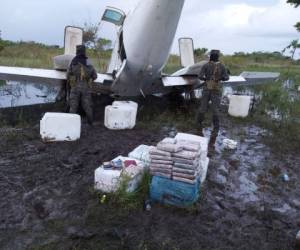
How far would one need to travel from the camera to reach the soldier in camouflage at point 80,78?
7.65 m

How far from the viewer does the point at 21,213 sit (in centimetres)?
409

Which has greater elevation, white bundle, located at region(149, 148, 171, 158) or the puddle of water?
white bundle, located at region(149, 148, 171, 158)

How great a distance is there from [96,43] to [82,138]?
11.8 metres

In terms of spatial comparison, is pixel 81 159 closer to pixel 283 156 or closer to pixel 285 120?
pixel 283 156

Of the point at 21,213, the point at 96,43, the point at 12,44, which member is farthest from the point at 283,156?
the point at 12,44

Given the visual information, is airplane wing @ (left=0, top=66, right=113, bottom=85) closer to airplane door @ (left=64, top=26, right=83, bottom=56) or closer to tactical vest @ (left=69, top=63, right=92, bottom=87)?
tactical vest @ (left=69, top=63, right=92, bottom=87)

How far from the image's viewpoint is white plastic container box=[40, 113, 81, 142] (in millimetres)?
6562

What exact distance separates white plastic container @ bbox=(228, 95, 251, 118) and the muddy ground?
3.45 metres

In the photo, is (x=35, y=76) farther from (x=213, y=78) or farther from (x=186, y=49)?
(x=186, y=49)

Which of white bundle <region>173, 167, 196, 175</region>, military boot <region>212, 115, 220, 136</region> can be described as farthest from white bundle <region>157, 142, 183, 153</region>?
military boot <region>212, 115, 220, 136</region>

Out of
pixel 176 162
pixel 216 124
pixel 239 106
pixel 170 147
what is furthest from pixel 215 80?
pixel 176 162

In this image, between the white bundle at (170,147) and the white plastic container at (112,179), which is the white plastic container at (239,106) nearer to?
the white bundle at (170,147)

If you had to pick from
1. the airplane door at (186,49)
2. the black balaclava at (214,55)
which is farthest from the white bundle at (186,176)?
the airplane door at (186,49)

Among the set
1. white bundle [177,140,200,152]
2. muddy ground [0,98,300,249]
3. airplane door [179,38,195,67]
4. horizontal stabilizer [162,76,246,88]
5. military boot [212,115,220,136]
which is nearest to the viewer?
muddy ground [0,98,300,249]
